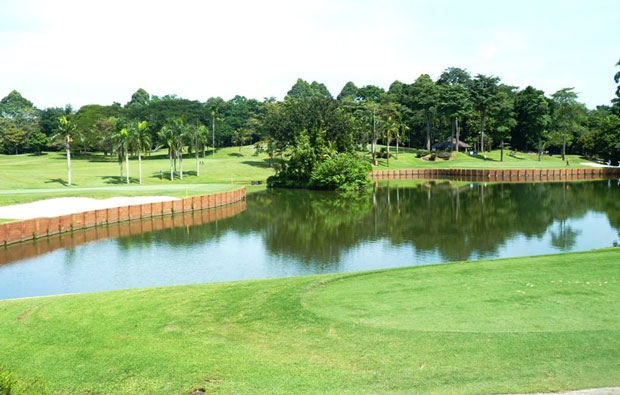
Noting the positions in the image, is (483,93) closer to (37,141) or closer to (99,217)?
(99,217)

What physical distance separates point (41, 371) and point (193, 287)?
9.82 meters

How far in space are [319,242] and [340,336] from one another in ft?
85.0

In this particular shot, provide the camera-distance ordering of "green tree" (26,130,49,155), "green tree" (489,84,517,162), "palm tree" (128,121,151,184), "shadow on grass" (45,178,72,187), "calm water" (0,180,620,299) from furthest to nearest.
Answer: "green tree" (26,130,49,155), "green tree" (489,84,517,162), "palm tree" (128,121,151,184), "shadow on grass" (45,178,72,187), "calm water" (0,180,620,299)

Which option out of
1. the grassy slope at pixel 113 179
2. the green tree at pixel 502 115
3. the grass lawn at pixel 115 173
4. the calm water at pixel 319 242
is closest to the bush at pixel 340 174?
the grassy slope at pixel 113 179

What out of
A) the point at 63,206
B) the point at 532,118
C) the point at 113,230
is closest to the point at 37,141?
the point at 63,206

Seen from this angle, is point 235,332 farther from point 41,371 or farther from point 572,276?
point 572,276

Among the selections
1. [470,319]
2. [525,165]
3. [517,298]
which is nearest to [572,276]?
[517,298]

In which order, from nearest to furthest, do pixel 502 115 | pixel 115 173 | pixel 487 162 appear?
pixel 115 173
pixel 487 162
pixel 502 115

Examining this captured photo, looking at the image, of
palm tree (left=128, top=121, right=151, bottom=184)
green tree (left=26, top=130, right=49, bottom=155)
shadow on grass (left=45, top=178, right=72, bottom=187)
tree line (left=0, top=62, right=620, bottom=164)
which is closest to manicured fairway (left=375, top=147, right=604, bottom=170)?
tree line (left=0, top=62, right=620, bottom=164)

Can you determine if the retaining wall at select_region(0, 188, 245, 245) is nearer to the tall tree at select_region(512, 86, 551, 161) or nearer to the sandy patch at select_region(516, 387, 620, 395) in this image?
the sandy patch at select_region(516, 387, 620, 395)

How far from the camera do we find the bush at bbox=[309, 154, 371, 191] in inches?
3275

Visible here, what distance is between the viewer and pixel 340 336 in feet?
43.9

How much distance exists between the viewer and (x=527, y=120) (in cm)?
13175

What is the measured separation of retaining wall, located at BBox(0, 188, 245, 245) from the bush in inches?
786
